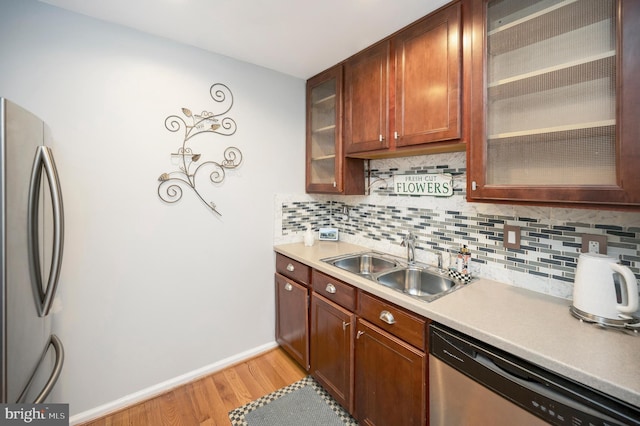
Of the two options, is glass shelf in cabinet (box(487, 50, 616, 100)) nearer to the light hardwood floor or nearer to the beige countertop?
the beige countertop

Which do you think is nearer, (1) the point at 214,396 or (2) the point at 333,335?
(2) the point at 333,335

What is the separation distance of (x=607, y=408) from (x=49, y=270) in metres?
2.17

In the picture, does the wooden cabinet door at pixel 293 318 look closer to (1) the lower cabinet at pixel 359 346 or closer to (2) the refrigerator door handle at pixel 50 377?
(1) the lower cabinet at pixel 359 346

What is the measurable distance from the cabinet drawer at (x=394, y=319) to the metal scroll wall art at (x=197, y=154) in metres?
1.27

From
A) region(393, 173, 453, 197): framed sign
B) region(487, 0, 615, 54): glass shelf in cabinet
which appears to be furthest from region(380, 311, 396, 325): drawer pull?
region(487, 0, 615, 54): glass shelf in cabinet

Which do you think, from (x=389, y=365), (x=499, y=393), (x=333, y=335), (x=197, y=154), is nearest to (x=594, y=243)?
(x=499, y=393)

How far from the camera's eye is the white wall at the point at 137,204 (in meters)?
1.53

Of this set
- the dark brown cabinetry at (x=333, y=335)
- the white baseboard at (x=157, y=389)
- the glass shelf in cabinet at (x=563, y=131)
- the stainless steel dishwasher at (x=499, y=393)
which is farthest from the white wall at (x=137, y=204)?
the glass shelf in cabinet at (x=563, y=131)

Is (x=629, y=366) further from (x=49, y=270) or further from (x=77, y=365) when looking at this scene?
(x=77, y=365)

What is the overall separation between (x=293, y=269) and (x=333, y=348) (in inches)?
25.3

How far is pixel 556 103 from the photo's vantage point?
111 centimetres

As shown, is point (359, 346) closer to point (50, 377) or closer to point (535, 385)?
point (535, 385)

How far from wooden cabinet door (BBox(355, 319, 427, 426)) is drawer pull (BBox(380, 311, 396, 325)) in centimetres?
7

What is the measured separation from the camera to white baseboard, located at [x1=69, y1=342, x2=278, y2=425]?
1653 mm
